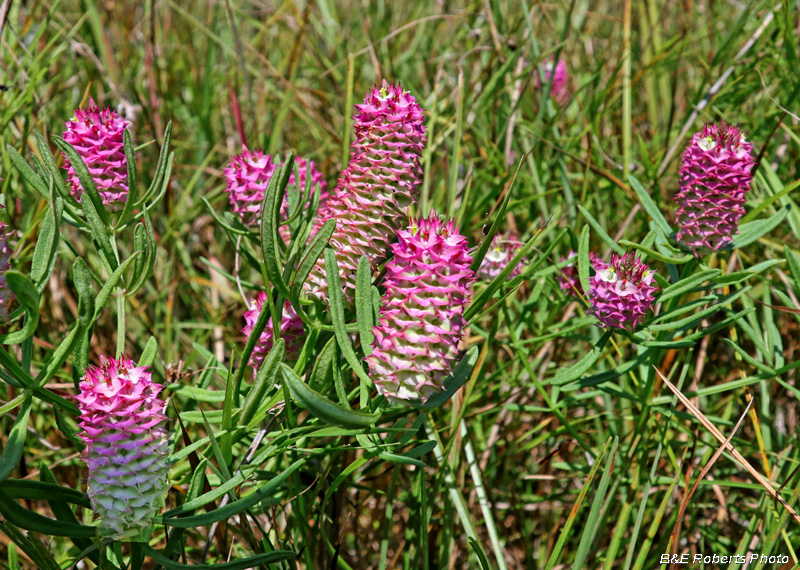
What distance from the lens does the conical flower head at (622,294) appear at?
4.25 ft

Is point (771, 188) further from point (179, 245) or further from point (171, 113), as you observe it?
point (171, 113)

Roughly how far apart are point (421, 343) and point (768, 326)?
1.12m

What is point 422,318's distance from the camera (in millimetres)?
957

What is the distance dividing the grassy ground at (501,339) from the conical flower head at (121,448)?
0.29 ft

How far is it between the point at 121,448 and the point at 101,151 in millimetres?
593

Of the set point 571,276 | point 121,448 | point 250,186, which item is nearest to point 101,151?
point 250,186

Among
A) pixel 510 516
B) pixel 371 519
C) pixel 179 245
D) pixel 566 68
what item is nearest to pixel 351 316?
pixel 371 519

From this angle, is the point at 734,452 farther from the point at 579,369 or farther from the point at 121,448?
the point at 121,448

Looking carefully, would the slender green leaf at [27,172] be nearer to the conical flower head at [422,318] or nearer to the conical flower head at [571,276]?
the conical flower head at [422,318]

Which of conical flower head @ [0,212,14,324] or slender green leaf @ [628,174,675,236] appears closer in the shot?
conical flower head @ [0,212,14,324]

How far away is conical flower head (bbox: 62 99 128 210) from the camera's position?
1.26 meters

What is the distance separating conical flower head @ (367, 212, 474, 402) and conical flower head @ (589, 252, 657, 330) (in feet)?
1.40

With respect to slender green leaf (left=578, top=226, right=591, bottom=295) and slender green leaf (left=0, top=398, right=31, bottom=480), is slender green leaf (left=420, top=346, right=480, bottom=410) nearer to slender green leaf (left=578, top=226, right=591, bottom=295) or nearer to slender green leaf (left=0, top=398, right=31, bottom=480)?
slender green leaf (left=578, top=226, right=591, bottom=295)

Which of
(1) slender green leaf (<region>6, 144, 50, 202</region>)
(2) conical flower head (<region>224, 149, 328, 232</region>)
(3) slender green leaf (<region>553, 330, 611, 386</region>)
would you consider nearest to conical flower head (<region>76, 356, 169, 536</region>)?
(1) slender green leaf (<region>6, 144, 50, 202</region>)
